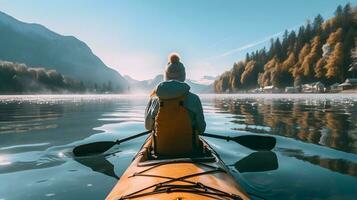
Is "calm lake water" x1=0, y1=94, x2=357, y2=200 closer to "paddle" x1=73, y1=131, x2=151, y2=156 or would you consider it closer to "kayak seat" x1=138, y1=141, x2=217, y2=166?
"paddle" x1=73, y1=131, x2=151, y2=156

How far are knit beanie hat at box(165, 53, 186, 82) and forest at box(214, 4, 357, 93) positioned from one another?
99331 millimetres

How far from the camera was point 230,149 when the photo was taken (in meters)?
13.3

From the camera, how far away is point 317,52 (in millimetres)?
115188

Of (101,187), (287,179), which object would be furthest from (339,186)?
(101,187)

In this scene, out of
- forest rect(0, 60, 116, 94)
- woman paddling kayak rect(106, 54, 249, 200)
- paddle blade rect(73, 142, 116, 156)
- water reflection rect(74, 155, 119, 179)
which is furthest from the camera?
forest rect(0, 60, 116, 94)

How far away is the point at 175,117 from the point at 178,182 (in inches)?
82.3

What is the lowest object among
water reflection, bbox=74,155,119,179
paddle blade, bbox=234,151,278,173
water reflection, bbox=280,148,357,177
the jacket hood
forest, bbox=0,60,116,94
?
water reflection, bbox=74,155,119,179

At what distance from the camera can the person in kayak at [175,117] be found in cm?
694

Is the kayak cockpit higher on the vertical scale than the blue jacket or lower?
lower

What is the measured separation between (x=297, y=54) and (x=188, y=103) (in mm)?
135462

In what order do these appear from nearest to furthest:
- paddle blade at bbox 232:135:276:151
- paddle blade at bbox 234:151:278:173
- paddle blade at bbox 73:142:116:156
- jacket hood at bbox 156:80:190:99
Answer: jacket hood at bbox 156:80:190:99
paddle blade at bbox 234:151:278:173
paddle blade at bbox 73:142:116:156
paddle blade at bbox 232:135:276:151

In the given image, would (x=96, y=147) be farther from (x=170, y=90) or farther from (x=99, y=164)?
(x=170, y=90)

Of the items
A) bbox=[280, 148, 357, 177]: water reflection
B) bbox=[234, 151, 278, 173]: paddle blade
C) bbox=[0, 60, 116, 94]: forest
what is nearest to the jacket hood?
bbox=[234, 151, 278, 173]: paddle blade

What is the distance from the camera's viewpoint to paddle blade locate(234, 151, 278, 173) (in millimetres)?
10047
